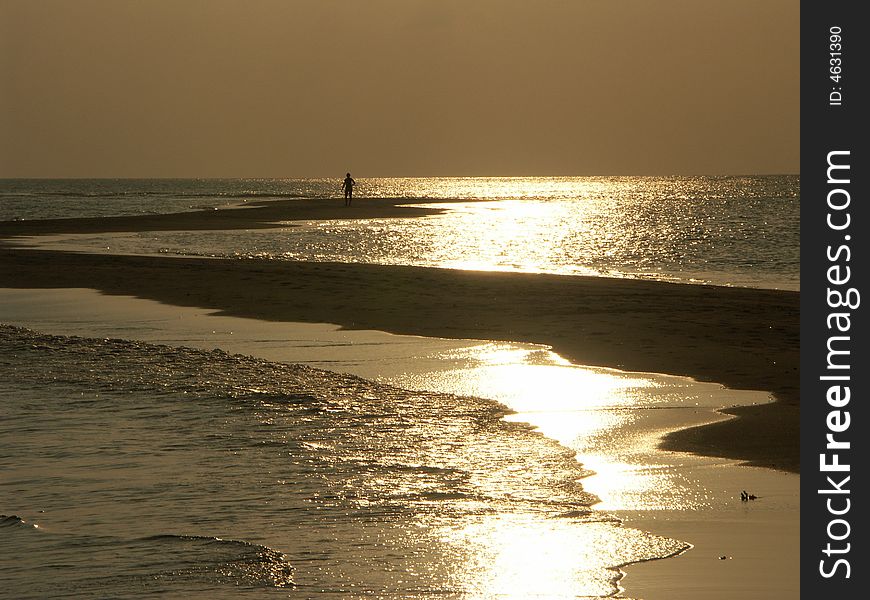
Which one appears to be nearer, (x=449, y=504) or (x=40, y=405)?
(x=449, y=504)

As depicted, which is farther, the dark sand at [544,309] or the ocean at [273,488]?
the dark sand at [544,309]

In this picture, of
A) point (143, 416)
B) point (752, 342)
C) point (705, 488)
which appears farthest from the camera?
point (752, 342)

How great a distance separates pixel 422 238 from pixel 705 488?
42.6m

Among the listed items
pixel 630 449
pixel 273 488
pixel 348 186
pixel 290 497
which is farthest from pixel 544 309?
pixel 348 186

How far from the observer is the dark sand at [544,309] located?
14.6 metres

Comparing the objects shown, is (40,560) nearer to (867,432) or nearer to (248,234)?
(867,432)

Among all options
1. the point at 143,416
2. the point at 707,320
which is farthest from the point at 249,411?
the point at 707,320

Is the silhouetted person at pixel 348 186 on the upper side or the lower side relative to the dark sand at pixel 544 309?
upper

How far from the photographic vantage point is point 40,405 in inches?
527

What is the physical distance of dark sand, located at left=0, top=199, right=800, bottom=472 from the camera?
47.8ft

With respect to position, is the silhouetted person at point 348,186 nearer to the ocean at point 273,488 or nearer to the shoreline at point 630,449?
the shoreline at point 630,449

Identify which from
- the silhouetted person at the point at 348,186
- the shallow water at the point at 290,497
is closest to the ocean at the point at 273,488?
the shallow water at the point at 290,497

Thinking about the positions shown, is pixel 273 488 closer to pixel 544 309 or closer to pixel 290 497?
pixel 290 497

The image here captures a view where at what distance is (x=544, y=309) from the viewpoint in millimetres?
23078
